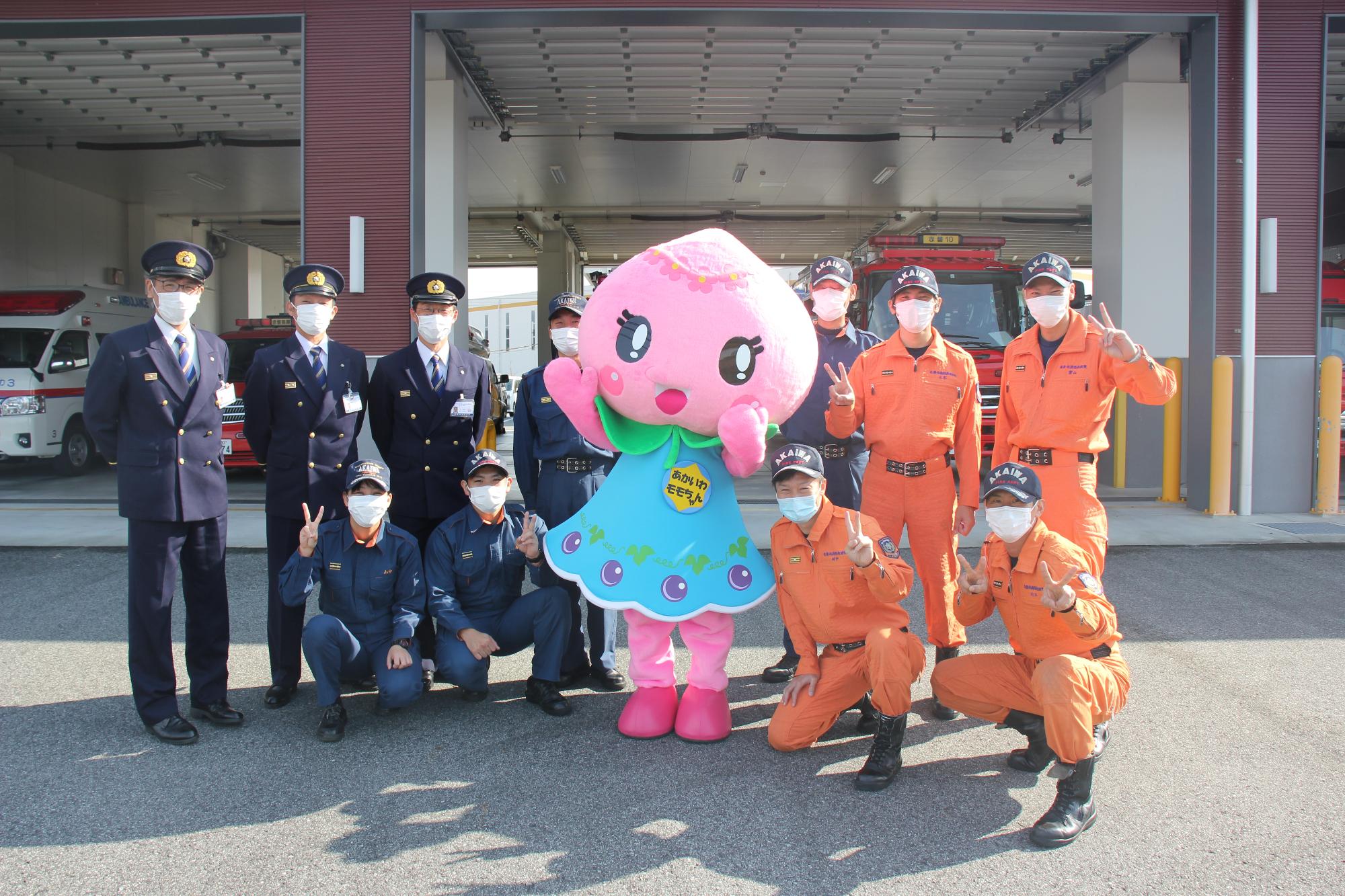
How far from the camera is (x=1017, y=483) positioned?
3.49m

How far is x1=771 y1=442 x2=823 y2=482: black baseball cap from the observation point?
145 inches

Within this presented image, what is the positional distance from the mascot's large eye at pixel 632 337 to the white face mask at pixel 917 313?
1330 mm

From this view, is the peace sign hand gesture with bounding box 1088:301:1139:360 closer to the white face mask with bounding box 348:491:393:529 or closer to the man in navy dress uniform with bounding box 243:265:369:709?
the white face mask with bounding box 348:491:393:529

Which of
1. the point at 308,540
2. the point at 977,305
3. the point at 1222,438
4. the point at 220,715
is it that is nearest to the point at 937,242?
the point at 977,305

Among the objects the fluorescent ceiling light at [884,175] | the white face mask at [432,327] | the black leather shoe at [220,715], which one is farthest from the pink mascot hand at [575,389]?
the fluorescent ceiling light at [884,175]

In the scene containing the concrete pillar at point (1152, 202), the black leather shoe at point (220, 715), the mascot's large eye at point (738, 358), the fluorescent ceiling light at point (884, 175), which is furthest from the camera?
the fluorescent ceiling light at point (884, 175)

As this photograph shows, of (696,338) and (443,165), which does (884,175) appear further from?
(696,338)

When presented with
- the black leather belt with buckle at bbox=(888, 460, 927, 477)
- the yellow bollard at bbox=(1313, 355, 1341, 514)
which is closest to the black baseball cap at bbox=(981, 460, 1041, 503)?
the black leather belt with buckle at bbox=(888, 460, 927, 477)

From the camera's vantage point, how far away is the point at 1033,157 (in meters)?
15.2

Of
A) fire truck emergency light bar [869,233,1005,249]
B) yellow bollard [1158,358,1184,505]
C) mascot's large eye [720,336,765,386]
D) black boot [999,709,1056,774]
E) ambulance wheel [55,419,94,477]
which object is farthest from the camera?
ambulance wheel [55,419,94,477]

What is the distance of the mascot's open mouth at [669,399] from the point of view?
3770 millimetres

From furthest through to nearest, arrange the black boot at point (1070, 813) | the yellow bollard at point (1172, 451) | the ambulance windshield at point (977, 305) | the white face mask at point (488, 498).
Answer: the ambulance windshield at point (977, 305) → the yellow bollard at point (1172, 451) → the white face mask at point (488, 498) → the black boot at point (1070, 813)

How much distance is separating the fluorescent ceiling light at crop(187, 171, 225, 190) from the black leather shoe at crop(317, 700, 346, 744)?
15.9 m

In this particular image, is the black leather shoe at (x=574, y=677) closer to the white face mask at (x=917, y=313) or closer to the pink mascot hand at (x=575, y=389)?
the pink mascot hand at (x=575, y=389)
